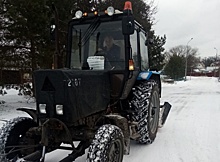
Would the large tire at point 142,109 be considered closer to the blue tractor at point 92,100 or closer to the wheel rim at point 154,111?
the blue tractor at point 92,100

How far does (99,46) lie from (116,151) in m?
1.91

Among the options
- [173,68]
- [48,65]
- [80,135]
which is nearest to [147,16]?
[48,65]

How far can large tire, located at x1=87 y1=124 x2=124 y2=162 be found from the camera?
2.66 m

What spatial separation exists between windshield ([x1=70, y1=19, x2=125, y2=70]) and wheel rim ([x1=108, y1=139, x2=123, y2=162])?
55.6 inches

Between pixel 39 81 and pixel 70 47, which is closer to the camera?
pixel 39 81

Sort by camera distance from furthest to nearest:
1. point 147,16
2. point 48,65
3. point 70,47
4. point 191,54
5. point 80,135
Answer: point 191,54, point 147,16, point 48,65, point 70,47, point 80,135

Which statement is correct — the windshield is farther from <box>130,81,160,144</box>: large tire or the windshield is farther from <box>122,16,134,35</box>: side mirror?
<box>130,81,160,144</box>: large tire

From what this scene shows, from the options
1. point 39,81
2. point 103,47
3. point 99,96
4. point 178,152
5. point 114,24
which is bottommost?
point 178,152

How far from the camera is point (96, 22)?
Result: 4.20m

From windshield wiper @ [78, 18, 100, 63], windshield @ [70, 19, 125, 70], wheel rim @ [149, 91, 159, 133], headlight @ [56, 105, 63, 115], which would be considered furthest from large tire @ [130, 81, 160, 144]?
headlight @ [56, 105, 63, 115]

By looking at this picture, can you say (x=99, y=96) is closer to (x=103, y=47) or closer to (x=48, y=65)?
(x=103, y=47)

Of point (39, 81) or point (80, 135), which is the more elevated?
point (39, 81)

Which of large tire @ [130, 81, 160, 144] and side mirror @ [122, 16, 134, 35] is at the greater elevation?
side mirror @ [122, 16, 134, 35]

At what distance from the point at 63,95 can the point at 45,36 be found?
591cm
